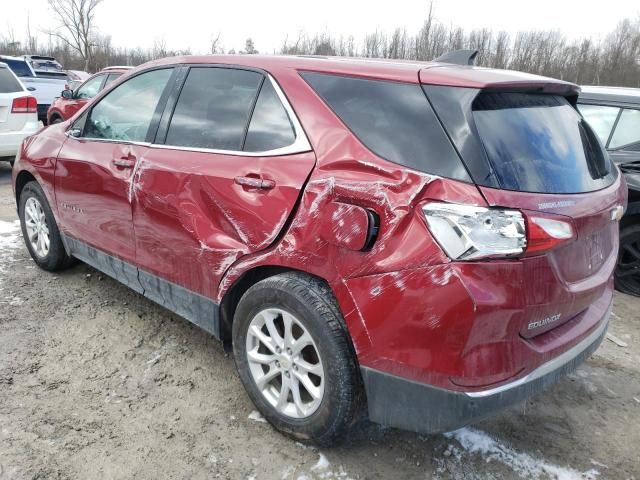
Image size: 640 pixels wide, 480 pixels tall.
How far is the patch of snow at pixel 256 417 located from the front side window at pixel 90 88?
9.66m

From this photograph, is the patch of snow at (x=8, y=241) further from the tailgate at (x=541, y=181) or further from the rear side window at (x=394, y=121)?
the tailgate at (x=541, y=181)

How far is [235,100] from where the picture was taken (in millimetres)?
2775

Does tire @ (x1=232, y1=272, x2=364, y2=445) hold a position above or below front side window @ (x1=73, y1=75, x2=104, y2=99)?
below

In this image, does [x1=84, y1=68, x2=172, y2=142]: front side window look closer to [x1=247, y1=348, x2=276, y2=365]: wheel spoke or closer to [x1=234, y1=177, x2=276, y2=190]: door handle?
[x1=234, y1=177, x2=276, y2=190]: door handle

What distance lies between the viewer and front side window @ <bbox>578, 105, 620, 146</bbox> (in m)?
4.93

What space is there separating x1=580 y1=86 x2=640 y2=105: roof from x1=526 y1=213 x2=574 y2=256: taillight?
367 centimetres

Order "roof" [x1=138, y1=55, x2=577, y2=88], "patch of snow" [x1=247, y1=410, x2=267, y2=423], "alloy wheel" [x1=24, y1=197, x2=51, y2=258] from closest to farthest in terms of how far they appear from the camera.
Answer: "roof" [x1=138, y1=55, x2=577, y2=88]
"patch of snow" [x1=247, y1=410, x2=267, y2=423]
"alloy wheel" [x1=24, y1=197, x2=51, y2=258]

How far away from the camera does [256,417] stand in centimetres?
270

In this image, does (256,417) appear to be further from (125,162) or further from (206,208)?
(125,162)

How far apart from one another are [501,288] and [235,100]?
166cm

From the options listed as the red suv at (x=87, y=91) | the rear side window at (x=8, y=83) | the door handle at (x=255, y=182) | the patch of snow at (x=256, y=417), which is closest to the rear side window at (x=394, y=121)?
the door handle at (x=255, y=182)

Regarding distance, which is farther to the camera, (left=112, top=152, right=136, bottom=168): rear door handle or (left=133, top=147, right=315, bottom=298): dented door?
(left=112, top=152, right=136, bottom=168): rear door handle

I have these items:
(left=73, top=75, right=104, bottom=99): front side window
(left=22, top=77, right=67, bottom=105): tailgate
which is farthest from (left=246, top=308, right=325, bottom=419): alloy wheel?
(left=22, top=77, right=67, bottom=105): tailgate

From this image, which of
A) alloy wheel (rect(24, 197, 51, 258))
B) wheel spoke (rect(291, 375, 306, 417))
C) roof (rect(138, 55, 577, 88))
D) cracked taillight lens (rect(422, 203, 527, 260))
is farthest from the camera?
alloy wheel (rect(24, 197, 51, 258))
